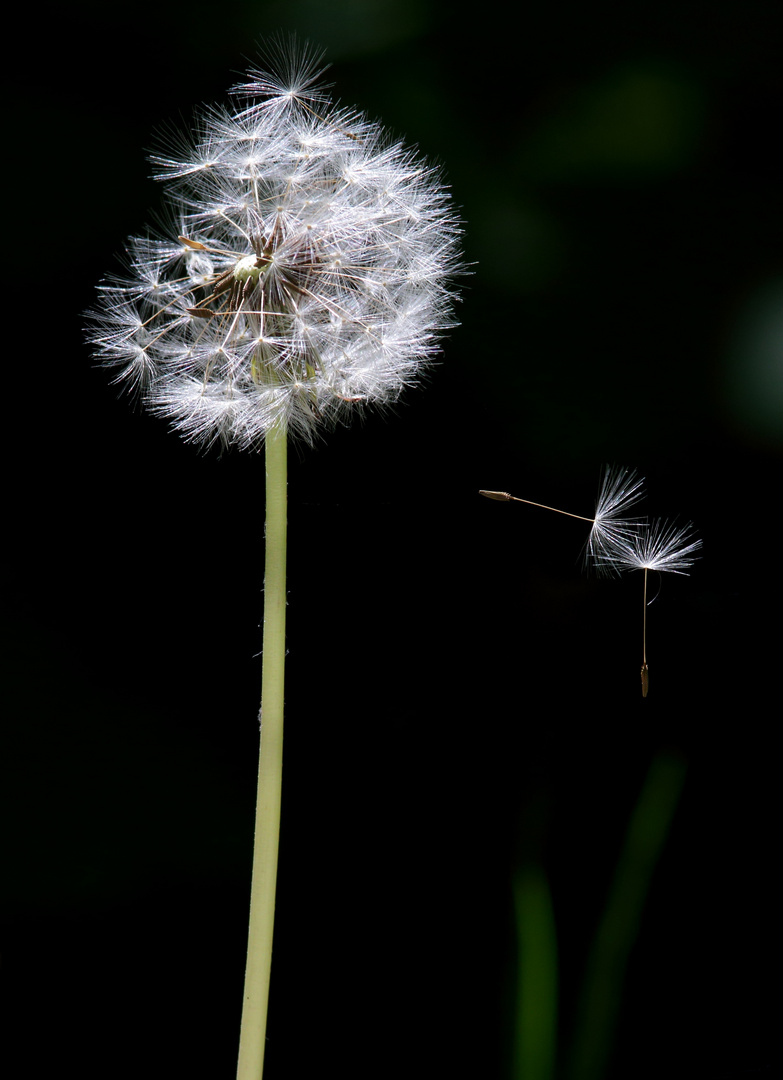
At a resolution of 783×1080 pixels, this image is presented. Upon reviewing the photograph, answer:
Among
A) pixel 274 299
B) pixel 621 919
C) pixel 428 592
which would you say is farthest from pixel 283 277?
pixel 621 919

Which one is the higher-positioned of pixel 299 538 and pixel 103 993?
pixel 299 538

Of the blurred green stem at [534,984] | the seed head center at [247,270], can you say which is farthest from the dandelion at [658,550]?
the seed head center at [247,270]

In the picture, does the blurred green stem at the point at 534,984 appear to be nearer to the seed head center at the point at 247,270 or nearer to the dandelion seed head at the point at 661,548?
the dandelion seed head at the point at 661,548

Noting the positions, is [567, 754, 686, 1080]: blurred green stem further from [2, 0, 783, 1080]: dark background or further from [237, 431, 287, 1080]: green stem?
[237, 431, 287, 1080]: green stem

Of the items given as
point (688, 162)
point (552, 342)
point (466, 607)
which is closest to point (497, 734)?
point (466, 607)

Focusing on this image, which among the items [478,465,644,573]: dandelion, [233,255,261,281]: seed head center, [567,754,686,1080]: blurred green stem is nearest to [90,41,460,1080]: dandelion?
[233,255,261,281]: seed head center

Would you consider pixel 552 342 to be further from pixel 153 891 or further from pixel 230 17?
pixel 153 891
